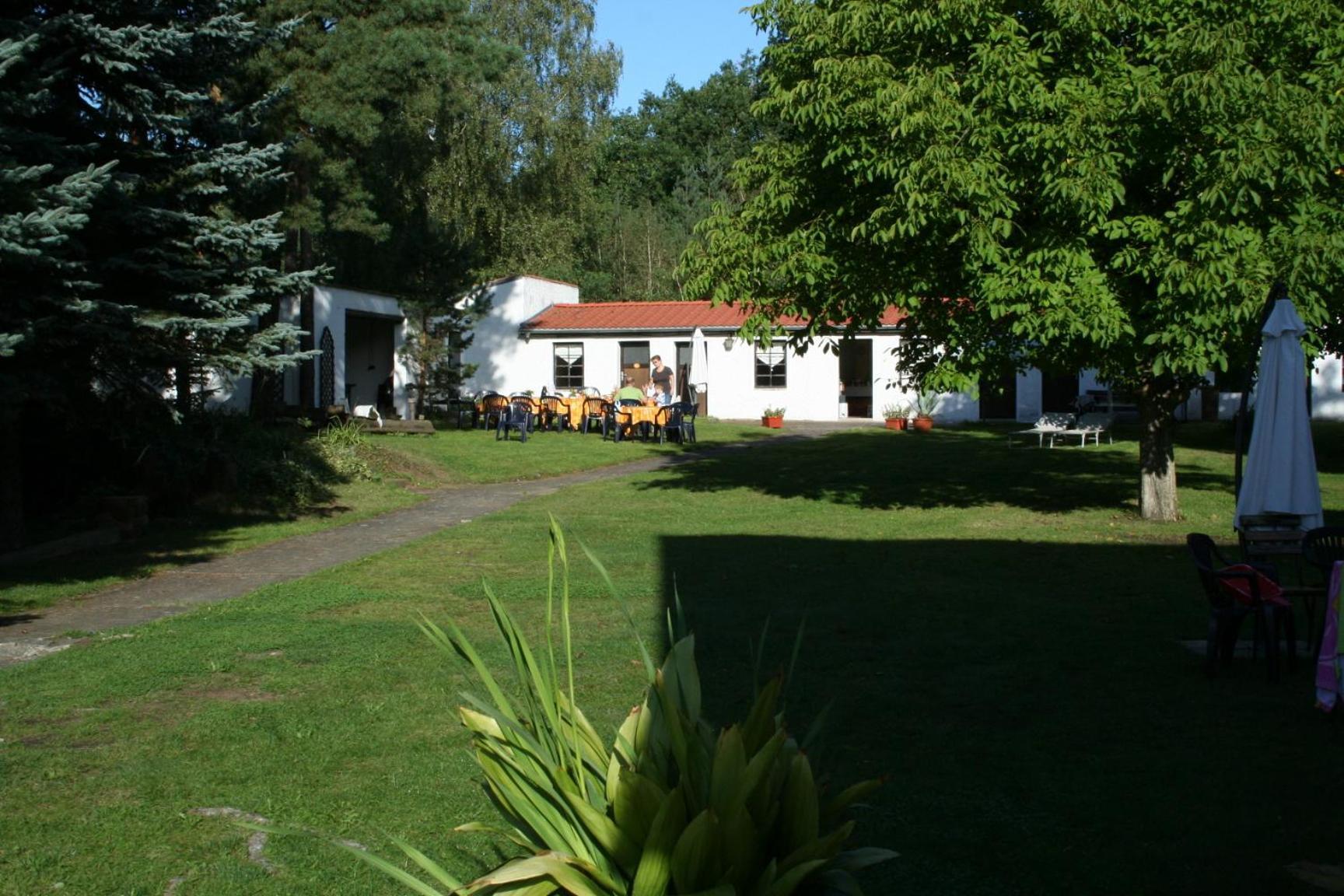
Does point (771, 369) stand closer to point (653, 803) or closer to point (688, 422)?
point (688, 422)

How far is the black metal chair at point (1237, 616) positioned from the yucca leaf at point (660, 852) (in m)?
5.01

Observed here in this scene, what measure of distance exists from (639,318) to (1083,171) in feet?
81.3

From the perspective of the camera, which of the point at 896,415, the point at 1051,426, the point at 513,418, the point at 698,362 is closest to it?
the point at 513,418

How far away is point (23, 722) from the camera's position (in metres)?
6.09

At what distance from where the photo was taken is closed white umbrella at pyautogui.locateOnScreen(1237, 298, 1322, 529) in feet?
28.3

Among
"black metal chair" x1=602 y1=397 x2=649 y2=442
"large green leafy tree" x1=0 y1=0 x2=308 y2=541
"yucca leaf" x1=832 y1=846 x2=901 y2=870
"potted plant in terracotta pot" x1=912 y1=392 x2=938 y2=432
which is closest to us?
"yucca leaf" x1=832 y1=846 x2=901 y2=870

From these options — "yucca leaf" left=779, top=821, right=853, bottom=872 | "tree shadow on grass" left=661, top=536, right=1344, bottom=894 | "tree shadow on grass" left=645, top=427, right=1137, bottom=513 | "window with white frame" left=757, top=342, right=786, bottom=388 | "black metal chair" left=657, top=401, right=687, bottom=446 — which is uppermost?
"window with white frame" left=757, top=342, right=786, bottom=388

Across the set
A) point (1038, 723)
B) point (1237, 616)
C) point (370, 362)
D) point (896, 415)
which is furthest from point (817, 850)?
point (896, 415)

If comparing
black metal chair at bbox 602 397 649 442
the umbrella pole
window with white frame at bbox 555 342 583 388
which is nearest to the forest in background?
black metal chair at bbox 602 397 649 442

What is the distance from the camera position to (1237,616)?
22.6 ft

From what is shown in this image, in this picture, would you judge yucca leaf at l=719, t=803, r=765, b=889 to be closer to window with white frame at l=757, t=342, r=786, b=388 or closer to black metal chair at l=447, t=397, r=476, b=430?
black metal chair at l=447, t=397, r=476, b=430

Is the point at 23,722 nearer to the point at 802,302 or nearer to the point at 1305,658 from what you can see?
the point at 1305,658

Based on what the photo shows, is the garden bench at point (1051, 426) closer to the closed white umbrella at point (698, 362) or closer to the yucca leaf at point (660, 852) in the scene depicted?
the closed white umbrella at point (698, 362)

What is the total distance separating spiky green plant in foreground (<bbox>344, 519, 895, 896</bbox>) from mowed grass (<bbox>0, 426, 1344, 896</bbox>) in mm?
1275
